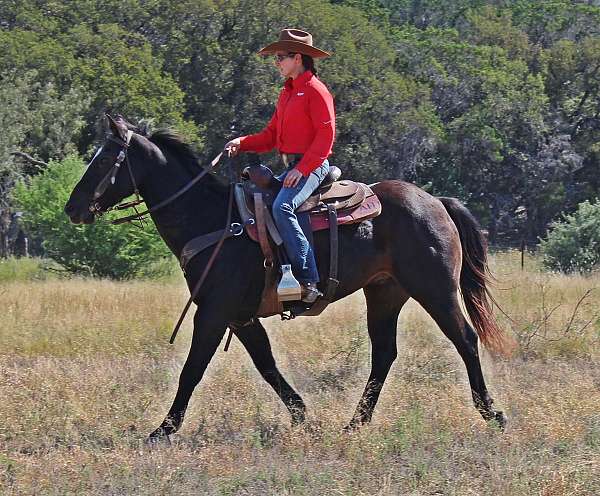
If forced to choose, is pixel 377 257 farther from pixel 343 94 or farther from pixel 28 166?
pixel 343 94

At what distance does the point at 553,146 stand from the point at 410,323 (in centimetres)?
3405

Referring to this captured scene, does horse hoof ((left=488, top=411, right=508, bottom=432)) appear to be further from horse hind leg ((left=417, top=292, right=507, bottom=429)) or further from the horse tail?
the horse tail

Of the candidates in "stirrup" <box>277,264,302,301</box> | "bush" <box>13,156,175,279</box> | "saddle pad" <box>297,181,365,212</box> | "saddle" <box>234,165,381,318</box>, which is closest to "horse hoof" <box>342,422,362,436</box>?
"saddle" <box>234,165,381,318</box>

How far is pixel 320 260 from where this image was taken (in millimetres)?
6988

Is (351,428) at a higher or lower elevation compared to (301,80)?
lower

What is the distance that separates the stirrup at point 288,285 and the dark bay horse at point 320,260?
24 centimetres

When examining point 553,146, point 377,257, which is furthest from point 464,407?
point 553,146

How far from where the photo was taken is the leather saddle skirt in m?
6.90

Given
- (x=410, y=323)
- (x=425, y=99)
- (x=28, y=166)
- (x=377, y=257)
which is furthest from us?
(x=425, y=99)

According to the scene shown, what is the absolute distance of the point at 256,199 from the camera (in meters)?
6.83

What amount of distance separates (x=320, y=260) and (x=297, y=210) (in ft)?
1.40

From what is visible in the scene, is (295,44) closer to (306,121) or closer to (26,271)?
(306,121)

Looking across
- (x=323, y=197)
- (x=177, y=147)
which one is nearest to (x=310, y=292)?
(x=323, y=197)

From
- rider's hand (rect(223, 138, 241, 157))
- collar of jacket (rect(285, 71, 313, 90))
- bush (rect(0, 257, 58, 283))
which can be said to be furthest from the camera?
bush (rect(0, 257, 58, 283))
